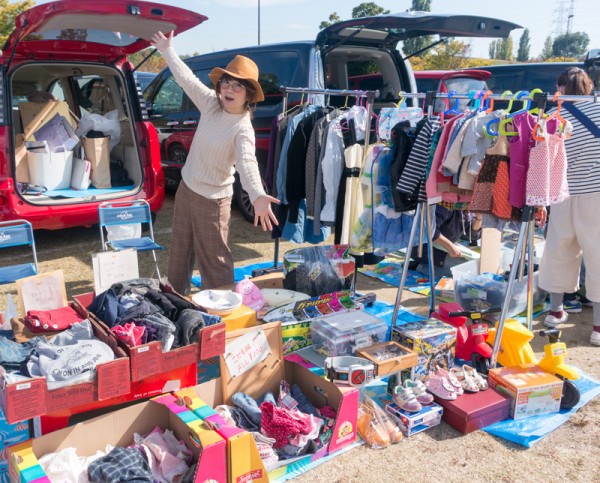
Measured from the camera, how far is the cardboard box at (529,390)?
115 inches

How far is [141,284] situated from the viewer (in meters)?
3.01

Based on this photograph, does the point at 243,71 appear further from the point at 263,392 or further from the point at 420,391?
the point at 420,391

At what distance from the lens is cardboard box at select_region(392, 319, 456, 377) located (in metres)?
3.13

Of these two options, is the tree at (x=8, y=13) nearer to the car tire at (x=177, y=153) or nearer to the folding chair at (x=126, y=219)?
the car tire at (x=177, y=153)

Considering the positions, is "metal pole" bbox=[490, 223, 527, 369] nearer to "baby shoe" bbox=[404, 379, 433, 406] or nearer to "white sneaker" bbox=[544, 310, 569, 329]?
"baby shoe" bbox=[404, 379, 433, 406]

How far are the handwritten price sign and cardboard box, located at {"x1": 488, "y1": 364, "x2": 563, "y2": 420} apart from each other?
1321 mm

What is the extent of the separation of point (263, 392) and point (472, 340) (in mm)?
1419

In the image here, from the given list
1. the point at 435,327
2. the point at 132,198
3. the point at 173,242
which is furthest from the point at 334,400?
the point at 132,198

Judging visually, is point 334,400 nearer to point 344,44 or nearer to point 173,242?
point 173,242

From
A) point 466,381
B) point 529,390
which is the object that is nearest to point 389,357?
point 466,381

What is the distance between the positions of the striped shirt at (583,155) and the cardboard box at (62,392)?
117 inches

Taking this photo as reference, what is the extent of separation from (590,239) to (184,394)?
111 inches

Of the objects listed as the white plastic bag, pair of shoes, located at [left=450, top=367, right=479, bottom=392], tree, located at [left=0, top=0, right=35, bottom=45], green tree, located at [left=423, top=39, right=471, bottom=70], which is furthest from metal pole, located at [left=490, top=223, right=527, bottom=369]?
green tree, located at [left=423, top=39, right=471, bottom=70]

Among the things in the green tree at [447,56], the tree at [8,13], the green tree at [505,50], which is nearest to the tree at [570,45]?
the green tree at [505,50]
